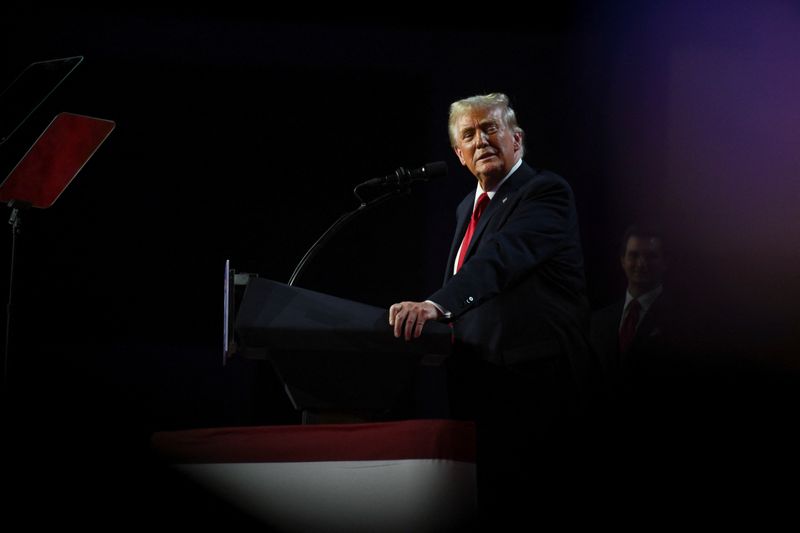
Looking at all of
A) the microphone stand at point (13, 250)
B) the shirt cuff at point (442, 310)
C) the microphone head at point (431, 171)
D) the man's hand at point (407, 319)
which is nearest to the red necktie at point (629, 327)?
the microphone head at point (431, 171)

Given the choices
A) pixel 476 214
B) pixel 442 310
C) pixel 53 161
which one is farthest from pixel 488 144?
pixel 53 161

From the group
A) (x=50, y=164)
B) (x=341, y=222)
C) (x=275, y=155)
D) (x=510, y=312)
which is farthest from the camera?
(x=275, y=155)

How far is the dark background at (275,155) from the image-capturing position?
3008 mm

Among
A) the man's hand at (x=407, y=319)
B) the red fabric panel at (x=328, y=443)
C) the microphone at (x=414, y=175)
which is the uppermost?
the microphone at (x=414, y=175)

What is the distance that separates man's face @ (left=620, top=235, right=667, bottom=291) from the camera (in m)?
2.83

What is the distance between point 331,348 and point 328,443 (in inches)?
6.6

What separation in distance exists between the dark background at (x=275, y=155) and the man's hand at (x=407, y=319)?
164 centimetres

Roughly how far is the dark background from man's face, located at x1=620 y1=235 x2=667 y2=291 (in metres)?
0.07

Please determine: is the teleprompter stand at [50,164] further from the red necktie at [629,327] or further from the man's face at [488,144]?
the red necktie at [629,327]

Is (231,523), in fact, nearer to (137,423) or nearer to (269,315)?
(269,315)

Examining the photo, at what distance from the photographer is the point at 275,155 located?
3254 millimetres

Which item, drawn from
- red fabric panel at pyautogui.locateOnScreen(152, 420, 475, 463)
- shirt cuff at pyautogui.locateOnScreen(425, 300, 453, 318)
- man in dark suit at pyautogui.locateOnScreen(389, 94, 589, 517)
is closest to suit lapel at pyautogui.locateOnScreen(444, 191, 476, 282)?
man in dark suit at pyautogui.locateOnScreen(389, 94, 589, 517)

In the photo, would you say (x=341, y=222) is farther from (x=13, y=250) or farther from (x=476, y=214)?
(x=13, y=250)

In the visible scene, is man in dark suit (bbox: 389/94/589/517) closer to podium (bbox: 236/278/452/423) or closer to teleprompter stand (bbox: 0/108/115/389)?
podium (bbox: 236/278/452/423)
